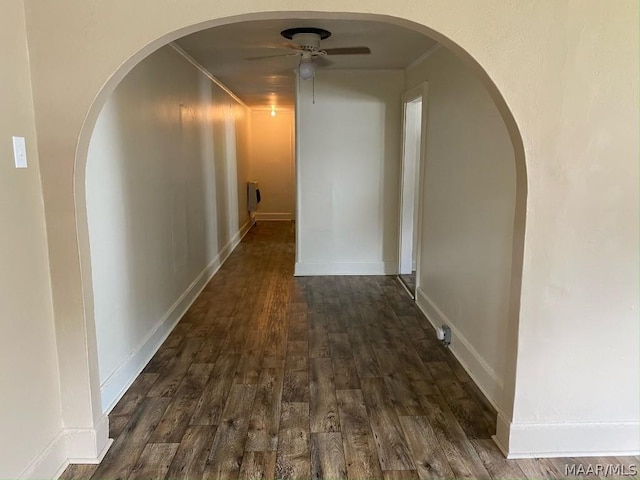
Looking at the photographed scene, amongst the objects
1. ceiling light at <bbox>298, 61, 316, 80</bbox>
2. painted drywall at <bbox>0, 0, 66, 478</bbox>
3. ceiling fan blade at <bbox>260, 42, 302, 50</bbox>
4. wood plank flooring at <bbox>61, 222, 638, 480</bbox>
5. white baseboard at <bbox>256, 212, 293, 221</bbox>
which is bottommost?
wood plank flooring at <bbox>61, 222, 638, 480</bbox>

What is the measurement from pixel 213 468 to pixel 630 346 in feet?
6.31

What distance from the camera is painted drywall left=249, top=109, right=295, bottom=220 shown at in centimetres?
950

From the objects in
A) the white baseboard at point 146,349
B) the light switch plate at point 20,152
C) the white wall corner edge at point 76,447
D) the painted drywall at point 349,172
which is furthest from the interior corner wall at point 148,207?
the painted drywall at point 349,172

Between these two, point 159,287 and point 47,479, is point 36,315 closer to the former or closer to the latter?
point 47,479

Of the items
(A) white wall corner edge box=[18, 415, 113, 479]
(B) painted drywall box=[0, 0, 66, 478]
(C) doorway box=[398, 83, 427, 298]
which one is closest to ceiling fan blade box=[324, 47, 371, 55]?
(C) doorway box=[398, 83, 427, 298]

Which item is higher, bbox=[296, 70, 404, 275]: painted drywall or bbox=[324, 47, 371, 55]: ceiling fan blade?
bbox=[324, 47, 371, 55]: ceiling fan blade

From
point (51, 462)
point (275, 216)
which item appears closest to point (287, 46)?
point (51, 462)

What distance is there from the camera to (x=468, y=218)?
10.1 ft

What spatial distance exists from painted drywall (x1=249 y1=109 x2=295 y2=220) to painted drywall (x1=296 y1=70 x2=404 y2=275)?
4.40 meters

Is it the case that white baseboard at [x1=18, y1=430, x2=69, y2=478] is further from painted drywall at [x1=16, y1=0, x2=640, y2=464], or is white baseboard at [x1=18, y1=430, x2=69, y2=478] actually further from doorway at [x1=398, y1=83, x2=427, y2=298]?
doorway at [x1=398, y1=83, x2=427, y2=298]

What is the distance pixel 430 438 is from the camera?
2.33m

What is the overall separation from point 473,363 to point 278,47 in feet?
9.35

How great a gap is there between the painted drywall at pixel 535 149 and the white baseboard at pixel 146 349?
18.5 inches

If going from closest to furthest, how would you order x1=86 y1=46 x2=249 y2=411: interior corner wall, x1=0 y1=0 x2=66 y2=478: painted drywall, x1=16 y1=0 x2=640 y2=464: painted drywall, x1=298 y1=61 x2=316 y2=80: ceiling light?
1. x1=0 y1=0 x2=66 y2=478: painted drywall
2. x1=16 y1=0 x2=640 y2=464: painted drywall
3. x1=86 y1=46 x2=249 y2=411: interior corner wall
4. x1=298 y1=61 x2=316 y2=80: ceiling light
